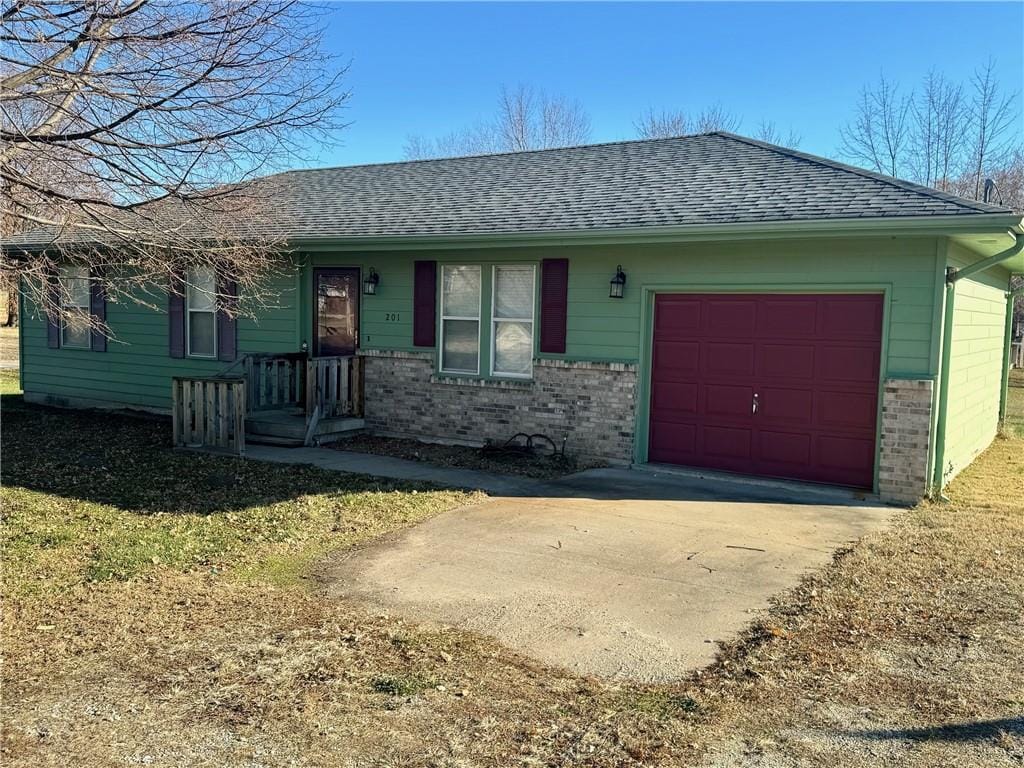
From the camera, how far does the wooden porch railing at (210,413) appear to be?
1064cm

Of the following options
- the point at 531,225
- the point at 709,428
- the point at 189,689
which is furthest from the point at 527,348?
the point at 189,689

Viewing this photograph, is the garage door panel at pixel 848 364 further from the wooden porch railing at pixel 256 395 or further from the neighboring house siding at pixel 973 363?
the wooden porch railing at pixel 256 395

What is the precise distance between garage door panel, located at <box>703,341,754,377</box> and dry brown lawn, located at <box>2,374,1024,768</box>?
4.07m

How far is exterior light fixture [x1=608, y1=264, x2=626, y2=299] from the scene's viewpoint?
10367 mm

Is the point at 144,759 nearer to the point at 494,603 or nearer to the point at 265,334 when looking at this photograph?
the point at 494,603

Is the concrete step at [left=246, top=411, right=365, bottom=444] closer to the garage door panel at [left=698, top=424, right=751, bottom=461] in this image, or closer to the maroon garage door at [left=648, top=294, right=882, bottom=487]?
the maroon garage door at [left=648, top=294, right=882, bottom=487]

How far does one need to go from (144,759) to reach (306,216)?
10901 millimetres

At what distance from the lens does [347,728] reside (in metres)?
3.77

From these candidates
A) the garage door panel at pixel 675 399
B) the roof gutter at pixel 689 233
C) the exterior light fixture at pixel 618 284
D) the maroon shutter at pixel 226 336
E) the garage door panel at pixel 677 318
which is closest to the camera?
Result: the roof gutter at pixel 689 233

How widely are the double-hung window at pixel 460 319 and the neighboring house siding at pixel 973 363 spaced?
5731 millimetres

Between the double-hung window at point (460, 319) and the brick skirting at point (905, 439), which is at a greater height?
the double-hung window at point (460, 319)

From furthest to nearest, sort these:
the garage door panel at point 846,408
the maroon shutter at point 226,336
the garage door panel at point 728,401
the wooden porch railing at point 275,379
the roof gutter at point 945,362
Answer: the maroon shutter at point 226,336, the wooden porch railing at point 275,379, the garage door panel at point 728,401, the garage door panel at point 846,408, the roof gutter at point 945,362

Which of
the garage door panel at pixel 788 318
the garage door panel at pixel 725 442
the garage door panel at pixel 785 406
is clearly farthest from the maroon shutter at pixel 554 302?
the garage door panel at pixel 785 406

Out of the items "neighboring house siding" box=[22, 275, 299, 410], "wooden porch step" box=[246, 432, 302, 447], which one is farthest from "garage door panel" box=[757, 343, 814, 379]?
"neighboring house siding" box=[22, 275, 299, 410]
